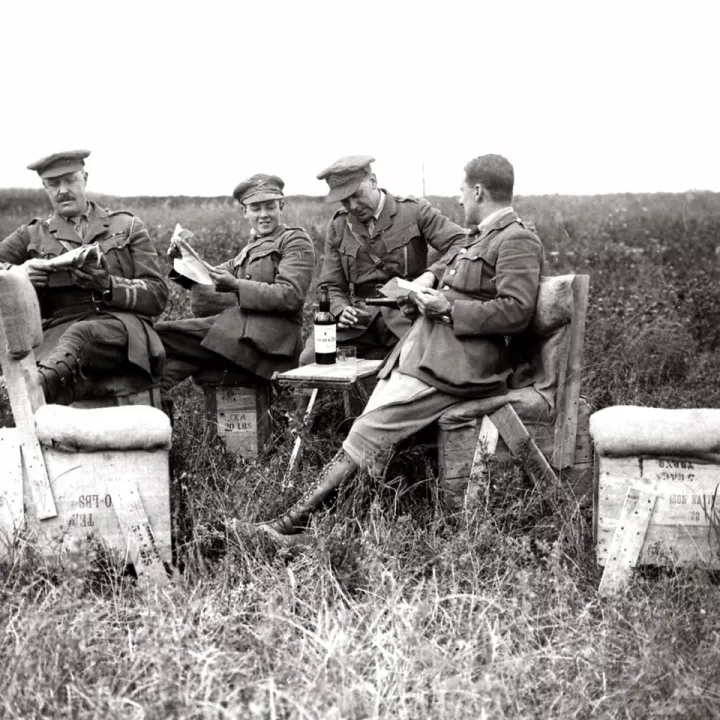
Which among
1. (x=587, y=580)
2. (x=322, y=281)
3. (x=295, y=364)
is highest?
(x=322, y=281)

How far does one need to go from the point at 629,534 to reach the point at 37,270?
3.85 m

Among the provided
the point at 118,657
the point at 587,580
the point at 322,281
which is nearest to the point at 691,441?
the point at 587,580

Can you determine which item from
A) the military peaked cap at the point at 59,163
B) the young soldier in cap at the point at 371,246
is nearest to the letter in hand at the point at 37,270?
the military peaked cap at the point at 59,163

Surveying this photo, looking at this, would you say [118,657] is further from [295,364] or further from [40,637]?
[295,364]

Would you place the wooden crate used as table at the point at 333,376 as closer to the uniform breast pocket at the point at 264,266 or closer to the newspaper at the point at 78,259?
the uniform breast pocket at the point at 264,266

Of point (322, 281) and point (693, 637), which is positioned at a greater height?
point (322, 281)

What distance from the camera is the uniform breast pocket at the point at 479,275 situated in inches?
191

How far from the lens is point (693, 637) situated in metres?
3.45

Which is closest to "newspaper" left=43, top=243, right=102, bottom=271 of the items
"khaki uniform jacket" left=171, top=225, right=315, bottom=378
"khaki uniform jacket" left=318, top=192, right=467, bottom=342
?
"khaki uniform jacket" left=171, top=225, right=315, bottom=378

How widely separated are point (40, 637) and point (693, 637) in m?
2.52

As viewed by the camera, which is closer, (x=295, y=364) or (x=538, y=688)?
(x=538, y=688)

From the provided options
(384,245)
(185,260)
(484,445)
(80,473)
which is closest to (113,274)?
(185,260)

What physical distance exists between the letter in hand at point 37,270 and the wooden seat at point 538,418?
2.69 metres

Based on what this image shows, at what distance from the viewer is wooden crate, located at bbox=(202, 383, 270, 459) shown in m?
6.24
